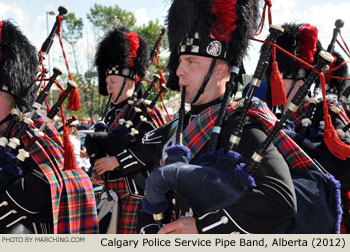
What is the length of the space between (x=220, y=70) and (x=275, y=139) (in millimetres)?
431

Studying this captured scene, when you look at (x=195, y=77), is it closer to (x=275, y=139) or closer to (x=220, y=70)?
(x=220, y=70)

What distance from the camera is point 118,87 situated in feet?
15.0

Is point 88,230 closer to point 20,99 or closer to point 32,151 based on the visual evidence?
point 32,151

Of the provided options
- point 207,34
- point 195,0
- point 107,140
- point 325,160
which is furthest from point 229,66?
point 107,140

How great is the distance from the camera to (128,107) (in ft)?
14.1

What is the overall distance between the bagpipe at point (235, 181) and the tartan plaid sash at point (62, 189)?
93 centimetres

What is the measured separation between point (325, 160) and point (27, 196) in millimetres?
1790

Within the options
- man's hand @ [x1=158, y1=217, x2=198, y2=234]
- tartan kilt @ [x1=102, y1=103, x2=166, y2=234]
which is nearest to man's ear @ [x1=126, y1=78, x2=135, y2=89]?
tartan kilt @ [x1=102, y1=103, x2=166, y2=234]

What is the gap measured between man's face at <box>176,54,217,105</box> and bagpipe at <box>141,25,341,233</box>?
0.20 meters

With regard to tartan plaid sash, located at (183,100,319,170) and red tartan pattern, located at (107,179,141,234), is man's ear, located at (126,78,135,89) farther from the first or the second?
tartan plaid sash, located at (183,100,319,170)

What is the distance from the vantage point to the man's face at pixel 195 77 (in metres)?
2.01

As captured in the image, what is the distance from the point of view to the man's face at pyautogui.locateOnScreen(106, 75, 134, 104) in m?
4.55

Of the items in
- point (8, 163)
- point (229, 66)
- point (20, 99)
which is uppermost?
point (229, 66)

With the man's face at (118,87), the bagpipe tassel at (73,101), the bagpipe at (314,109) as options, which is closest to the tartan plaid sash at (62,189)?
the bagpipe tassel at (73,101)
